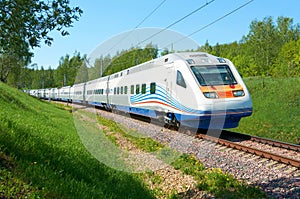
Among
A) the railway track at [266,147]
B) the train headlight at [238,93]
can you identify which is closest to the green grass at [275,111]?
the railway track at [266,147]

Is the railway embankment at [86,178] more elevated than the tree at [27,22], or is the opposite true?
the tree at [27,22]

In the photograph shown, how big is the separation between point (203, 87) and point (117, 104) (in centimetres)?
1175

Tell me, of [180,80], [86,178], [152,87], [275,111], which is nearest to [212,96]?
[180,80]

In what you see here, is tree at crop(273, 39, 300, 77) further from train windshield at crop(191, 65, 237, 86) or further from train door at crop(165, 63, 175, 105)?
train door at crop(165, 63, 175, 105)

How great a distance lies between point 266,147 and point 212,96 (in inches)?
88.5

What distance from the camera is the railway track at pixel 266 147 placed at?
7148mm

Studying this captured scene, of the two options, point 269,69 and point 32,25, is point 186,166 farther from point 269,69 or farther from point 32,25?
point 269,69

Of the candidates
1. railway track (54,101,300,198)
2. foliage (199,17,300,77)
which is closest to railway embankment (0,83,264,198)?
railway track (54,101,300,198)

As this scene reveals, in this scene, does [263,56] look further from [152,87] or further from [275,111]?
[152,87]

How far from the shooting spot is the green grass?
14.6 m

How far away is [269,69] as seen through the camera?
1650 inches

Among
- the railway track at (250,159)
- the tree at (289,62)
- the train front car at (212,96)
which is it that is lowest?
the railway track at (250,159)

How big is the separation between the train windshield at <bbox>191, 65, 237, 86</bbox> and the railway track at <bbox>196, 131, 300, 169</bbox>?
75.8 inches

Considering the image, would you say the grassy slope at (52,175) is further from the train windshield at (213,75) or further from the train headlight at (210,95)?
the train windshield at (213,75)
